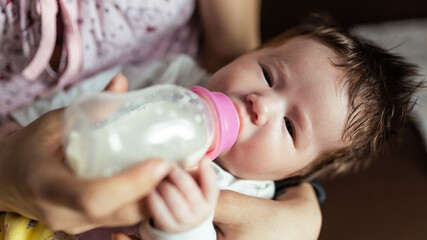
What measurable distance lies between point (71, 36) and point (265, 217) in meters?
0.60

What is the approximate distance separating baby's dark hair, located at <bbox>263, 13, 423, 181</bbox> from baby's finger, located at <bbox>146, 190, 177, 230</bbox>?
52 centimetres

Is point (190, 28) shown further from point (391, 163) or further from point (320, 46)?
point (391, 163)

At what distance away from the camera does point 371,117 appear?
3.27ft

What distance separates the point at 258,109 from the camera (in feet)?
2.79

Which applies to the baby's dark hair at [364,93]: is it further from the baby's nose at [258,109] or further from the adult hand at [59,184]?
the adult hand at [59,184]

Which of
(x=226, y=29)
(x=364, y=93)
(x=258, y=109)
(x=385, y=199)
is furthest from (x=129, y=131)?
(x=385, y=199)

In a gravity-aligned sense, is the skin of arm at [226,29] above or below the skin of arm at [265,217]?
above

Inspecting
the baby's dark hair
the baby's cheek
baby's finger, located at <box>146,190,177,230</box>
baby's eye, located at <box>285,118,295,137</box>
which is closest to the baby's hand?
baby's finger, located at <box>146,190,177,230</box>

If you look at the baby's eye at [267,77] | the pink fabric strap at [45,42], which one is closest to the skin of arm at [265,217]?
the baby's eye at [267,77]

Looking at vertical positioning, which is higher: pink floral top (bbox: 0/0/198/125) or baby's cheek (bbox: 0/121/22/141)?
pink floral top (bbox: 0/0/198/125)

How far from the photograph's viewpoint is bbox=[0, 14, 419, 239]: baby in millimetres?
893

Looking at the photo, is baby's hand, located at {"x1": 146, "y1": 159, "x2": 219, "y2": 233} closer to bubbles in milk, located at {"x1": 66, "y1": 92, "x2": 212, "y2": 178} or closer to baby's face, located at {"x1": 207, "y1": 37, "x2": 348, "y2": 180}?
bubbles in milk, located at {"x1": 66, "y1": 92, "x2": 212, "y2": 178}

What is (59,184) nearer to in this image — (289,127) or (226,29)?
(289,127)

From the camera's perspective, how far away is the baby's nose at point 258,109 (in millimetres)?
850
